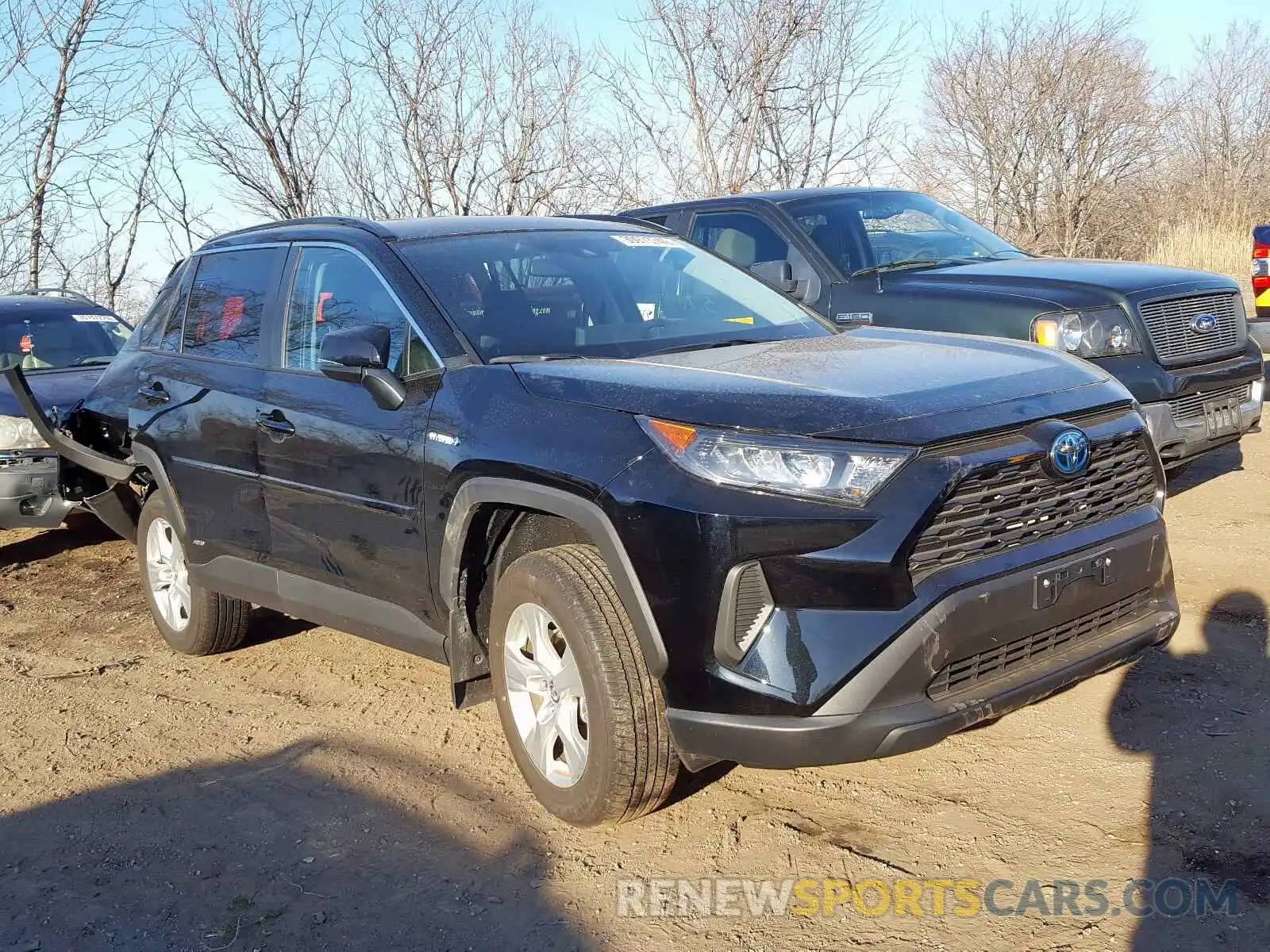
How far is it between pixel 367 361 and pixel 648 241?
4.67 feet

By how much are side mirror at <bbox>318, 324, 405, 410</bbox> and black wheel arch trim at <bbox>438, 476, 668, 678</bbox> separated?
1.61 ft

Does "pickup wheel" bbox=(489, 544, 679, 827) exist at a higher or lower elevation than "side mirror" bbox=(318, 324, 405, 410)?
lower

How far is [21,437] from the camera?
714 cm

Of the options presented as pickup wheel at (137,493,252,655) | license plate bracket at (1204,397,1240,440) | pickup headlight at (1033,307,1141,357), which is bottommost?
pickup wheel at (137,493,252,655)

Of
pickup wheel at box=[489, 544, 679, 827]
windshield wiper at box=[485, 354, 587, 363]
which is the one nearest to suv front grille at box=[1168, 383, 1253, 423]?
windshield wiper at box=[485, 354, 587, 363]

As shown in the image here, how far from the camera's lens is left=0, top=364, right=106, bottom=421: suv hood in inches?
287

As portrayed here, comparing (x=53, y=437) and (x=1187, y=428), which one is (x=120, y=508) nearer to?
(x=53, y=437)

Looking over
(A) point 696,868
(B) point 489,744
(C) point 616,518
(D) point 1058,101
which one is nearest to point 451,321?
(C) point 616,518

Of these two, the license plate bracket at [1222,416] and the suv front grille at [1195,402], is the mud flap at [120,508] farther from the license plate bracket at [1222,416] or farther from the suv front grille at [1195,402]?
the license plate bracket at [1222,416]

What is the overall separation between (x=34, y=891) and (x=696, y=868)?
1868 millimetres

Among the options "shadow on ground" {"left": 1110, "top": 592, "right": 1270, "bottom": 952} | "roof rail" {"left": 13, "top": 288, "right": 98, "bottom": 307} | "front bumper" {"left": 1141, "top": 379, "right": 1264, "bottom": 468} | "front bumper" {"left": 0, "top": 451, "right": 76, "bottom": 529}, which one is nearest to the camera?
"shadow on ground" {"left": 1110, "top": 592, "right": 1270, "bottom": 952}

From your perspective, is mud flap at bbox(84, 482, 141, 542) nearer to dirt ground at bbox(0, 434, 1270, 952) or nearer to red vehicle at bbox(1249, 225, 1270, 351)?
dirt ground at bbox(0, 434, 1270, 952)

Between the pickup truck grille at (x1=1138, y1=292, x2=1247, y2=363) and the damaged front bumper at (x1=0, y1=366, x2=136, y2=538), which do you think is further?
the damaged front bumper at (x1=0, y1=366, x2=136, y2=538)

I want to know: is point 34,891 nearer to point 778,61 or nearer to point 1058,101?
point 778,61
